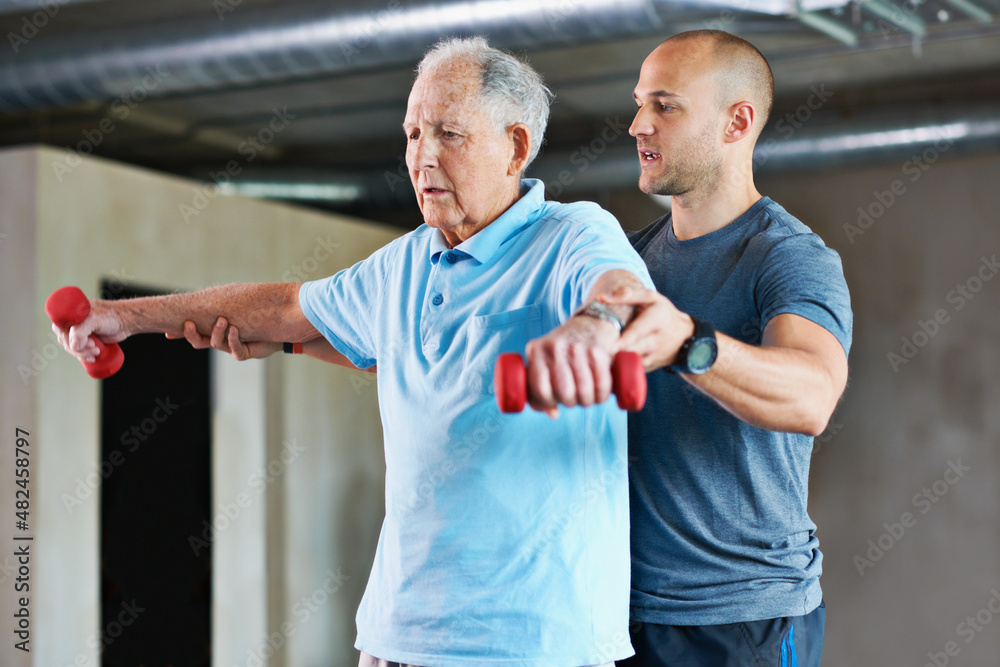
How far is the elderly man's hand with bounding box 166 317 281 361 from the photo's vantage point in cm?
204

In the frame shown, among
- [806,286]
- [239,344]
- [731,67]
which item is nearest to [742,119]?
[731,67]

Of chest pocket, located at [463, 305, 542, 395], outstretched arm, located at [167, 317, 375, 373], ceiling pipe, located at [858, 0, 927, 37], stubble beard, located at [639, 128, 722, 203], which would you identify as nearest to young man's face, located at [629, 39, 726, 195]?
→ stubble beard, located at [639, 128, 722, 203]

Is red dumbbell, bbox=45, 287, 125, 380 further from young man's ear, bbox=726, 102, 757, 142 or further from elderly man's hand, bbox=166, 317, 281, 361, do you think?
young man's ear, bbox=726, 102, 757, 142

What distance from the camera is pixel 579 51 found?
5.80 metres

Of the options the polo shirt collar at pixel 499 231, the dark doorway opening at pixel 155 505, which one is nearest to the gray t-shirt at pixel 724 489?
the polo shirt collar at pixel 499 231

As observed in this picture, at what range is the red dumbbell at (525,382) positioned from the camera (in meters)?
1.06

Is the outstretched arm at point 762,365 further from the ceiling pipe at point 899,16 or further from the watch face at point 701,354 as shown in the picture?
the ceiling pipe at point 899,16

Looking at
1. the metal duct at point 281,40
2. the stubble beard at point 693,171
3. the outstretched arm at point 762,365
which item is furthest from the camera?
the metal duct at point 281,40

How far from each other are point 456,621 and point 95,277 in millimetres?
3933

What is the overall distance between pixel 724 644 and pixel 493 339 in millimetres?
662

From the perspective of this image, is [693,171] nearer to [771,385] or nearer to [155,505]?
[771,385]

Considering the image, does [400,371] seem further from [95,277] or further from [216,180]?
[216,180]

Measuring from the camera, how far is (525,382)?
108 cm

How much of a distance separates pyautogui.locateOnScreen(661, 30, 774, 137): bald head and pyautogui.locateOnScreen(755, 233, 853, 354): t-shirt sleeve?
0.33 meters
